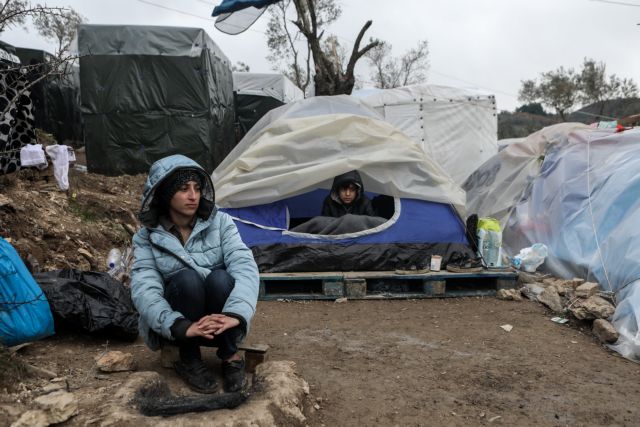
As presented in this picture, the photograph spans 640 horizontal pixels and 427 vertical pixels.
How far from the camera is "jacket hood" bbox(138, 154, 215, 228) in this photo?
246 centimetres

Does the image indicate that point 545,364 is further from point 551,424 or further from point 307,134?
point 307,134

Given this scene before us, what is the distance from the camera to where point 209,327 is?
2.20 metres

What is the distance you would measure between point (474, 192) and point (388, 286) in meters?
3.25

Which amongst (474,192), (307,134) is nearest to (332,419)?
(307,134)

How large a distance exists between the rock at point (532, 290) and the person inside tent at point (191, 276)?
269 centimetres

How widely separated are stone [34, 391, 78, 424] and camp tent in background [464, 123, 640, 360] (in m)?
3.03

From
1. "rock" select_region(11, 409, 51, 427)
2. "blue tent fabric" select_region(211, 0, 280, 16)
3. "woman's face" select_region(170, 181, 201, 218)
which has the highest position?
"blue tent fabric" select_region(211, 0, 280, 16)

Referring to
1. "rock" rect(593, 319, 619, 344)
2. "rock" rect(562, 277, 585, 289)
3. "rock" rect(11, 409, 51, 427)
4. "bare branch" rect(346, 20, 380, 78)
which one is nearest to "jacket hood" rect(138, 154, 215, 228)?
"rock" rect(11, 409, 51, 427)

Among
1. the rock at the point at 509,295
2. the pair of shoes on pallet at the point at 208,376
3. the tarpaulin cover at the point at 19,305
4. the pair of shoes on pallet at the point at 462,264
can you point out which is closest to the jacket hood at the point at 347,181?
the pair of shoes on pallet at the point at 462,264

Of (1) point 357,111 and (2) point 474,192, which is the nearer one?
(1) point 357,111

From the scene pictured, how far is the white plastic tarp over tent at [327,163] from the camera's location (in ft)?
14.7

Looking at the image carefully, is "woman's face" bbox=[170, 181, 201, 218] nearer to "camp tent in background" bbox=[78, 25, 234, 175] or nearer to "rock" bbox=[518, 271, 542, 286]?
"rock" bbox=[518, 271, 542, 286]

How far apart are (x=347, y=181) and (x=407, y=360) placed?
218 cm

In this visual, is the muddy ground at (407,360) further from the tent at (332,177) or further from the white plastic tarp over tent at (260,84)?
the white plastic tarp over tent at (260,84)
